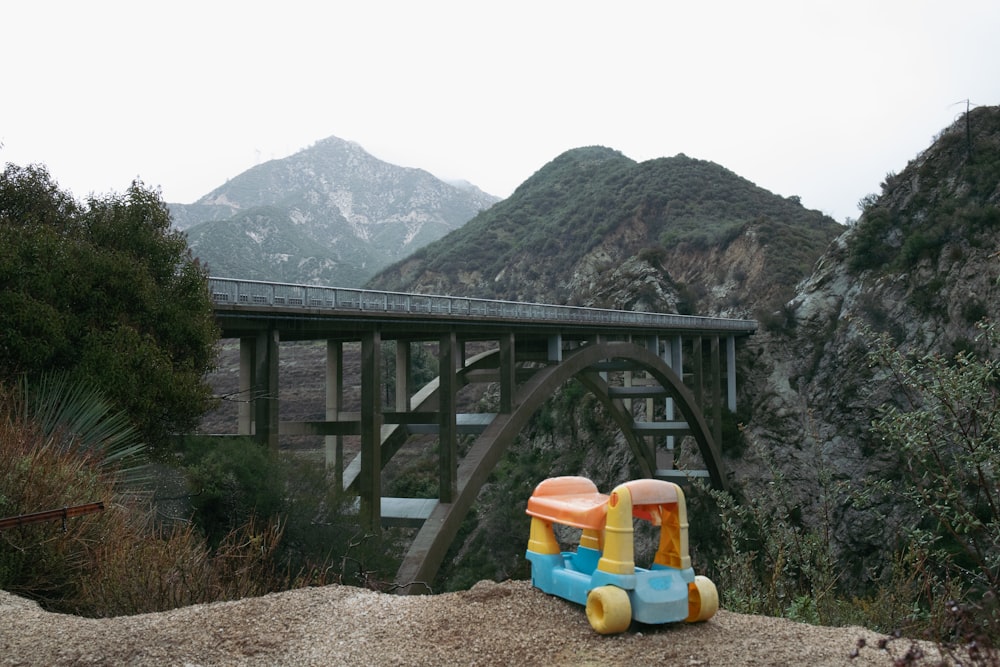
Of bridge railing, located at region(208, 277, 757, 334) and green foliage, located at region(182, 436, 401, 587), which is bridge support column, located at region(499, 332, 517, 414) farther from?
green foliage, located at region(182, 436, 401, 587)

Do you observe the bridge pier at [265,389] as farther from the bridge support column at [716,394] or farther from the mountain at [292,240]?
the mountain at [292,240]

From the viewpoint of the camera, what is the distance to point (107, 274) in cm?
1186

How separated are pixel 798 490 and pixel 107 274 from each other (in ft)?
110

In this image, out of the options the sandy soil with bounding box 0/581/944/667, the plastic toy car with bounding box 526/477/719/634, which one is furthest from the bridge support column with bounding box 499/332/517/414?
the sandy soil with bounding box 0/581/944/667

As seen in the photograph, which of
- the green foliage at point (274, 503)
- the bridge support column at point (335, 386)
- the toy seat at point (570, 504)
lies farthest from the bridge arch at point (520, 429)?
the bridge support column at point (335, 386)

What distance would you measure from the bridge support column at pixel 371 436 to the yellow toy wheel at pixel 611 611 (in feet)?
36.2

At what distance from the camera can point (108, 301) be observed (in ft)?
38.5

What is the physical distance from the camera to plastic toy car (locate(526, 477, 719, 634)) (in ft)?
16.6

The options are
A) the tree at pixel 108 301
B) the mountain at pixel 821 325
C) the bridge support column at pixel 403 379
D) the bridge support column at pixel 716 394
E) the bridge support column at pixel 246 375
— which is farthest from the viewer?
the bridge support column at pixel 716 394

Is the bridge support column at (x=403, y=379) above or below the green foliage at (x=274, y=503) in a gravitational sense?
above

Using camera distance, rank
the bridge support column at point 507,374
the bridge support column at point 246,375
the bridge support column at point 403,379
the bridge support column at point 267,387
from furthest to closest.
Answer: the bridge support column at point 507,374 < the bridge support column at point 403,379 < the bridge support column at point 246,375 < the bridge support column at point 267,387

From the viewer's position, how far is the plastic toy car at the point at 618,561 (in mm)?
5062

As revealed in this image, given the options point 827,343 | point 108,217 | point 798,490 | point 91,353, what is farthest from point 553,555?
point 827,343

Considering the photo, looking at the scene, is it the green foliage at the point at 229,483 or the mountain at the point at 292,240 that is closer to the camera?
the green foliage at the point at 229,483
